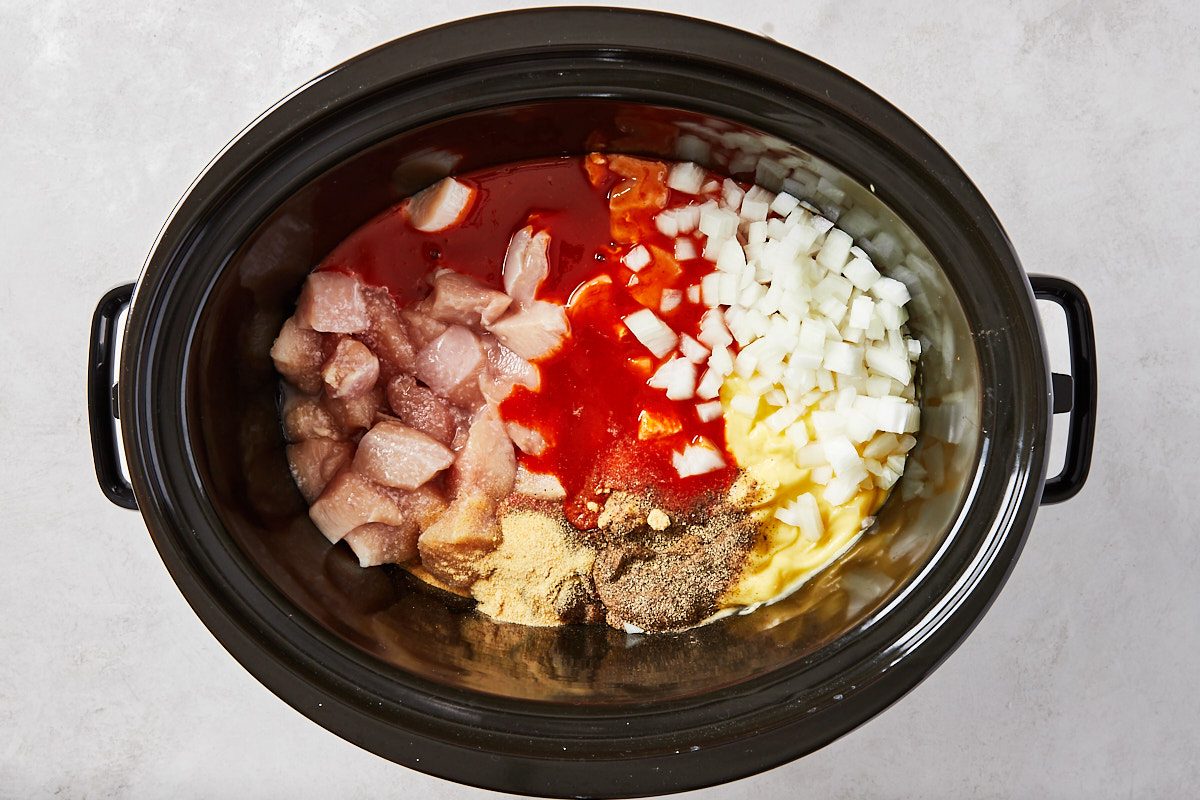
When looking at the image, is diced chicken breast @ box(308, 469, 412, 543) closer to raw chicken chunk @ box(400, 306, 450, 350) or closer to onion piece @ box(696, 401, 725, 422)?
raw chicken chunk @ box(400, 306, 450, 350)

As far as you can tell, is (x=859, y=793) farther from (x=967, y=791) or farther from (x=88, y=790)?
(x=88, y=790)

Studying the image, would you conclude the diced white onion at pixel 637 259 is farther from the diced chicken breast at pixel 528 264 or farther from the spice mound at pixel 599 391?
the diced chicken breast at pixel 528 264

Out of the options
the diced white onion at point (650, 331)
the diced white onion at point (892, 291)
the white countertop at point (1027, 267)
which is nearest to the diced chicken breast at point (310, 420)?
the white countertop at point (1027, 267)

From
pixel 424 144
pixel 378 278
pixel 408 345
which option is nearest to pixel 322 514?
pixel 408 345

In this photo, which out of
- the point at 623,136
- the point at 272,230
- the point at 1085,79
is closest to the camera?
the point at 272,230

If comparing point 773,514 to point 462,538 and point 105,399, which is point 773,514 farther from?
point 105,399

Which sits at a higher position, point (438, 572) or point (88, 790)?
point (438, 572)

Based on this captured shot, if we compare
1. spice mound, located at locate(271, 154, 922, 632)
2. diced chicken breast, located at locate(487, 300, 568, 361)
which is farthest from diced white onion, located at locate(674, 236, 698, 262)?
diced chicken breast, located at locate(487, 300, 568, 361)
